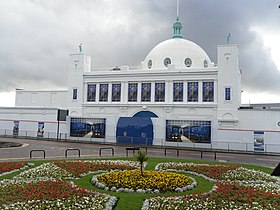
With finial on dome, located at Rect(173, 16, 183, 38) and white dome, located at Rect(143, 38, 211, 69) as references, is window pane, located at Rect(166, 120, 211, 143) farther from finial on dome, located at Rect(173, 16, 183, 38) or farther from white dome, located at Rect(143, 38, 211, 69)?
finial on dome, located at Rect(173, 16, 183, 38)

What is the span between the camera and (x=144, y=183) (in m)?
11.8

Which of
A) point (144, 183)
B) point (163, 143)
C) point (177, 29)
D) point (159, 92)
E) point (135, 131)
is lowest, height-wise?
point (144, 183)

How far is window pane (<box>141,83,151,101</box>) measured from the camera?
154 feet

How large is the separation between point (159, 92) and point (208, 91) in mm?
8115

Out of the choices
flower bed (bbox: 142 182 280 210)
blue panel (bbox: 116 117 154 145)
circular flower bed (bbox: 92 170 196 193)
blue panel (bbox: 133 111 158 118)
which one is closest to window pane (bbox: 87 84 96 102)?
blue panel (bbox: 133 111 158 118)

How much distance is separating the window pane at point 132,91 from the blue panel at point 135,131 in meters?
6.19

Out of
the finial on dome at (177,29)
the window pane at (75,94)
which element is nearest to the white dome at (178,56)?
the finial on dome at (177,29)

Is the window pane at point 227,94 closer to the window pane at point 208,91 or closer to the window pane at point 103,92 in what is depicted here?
the window pane at point 208,91

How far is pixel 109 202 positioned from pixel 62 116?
1588 inches

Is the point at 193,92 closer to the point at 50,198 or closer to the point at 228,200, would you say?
the point at 228,200

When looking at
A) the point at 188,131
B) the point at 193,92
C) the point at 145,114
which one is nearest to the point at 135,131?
the point at 145,114

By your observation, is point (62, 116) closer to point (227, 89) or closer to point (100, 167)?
point (227, 89)

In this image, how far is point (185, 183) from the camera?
40.6 feet

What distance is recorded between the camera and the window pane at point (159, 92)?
4622cm
